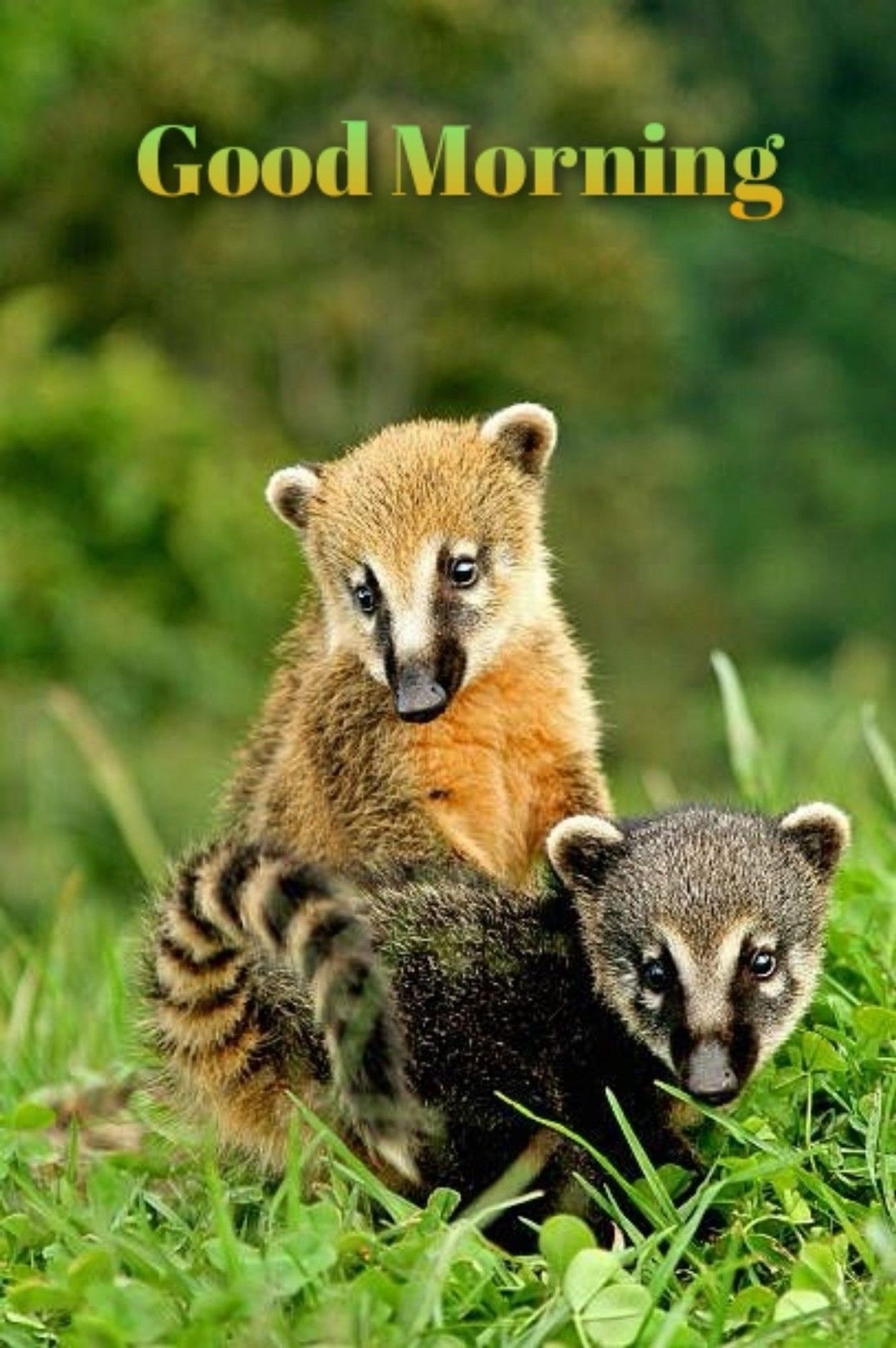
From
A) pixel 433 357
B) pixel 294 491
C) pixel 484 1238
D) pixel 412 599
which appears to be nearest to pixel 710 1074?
pixel 484 1238

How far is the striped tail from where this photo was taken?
478 cm

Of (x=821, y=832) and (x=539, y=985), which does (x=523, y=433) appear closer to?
(x=821, y=832)

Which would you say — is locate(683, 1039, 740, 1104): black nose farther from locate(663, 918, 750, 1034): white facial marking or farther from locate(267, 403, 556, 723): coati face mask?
locate(267, 403, 556, 723): coati face mask

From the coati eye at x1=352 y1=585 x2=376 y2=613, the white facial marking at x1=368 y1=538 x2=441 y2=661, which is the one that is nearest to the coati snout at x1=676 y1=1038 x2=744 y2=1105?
the white facial marking at x1=368 y1=538 x2=441 y2=661

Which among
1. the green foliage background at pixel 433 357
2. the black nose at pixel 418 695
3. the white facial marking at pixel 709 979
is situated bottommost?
the white facial marking at pixel 709 979

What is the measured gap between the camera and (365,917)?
553 cm

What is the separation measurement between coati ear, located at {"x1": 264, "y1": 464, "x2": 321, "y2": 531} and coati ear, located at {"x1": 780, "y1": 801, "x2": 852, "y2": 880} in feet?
5.75

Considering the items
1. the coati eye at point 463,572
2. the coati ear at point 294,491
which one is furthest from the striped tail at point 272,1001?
the coati ear at point 294,491

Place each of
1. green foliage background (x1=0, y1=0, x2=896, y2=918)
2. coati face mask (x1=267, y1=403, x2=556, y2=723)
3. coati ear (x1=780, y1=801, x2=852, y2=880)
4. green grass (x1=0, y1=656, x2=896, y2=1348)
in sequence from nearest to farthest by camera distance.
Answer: green grass (x1=0, y1=656, x2=896, y2=1348) → coati ear (x1=780, y1=801, x2=852, y2=880) → coati face mask (x1=267, y1=403, x2=556, y2=723) → green foliage background (x1=0, y1=0, x2=896, y2=918)

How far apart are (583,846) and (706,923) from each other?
41 centimetres

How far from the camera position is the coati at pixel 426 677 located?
6320 millimetres

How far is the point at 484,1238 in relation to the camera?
5.12m

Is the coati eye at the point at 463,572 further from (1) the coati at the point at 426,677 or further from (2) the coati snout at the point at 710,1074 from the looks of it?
(2) the coati snout at the point at 710,1074

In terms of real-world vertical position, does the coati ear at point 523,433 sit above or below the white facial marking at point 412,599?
above
